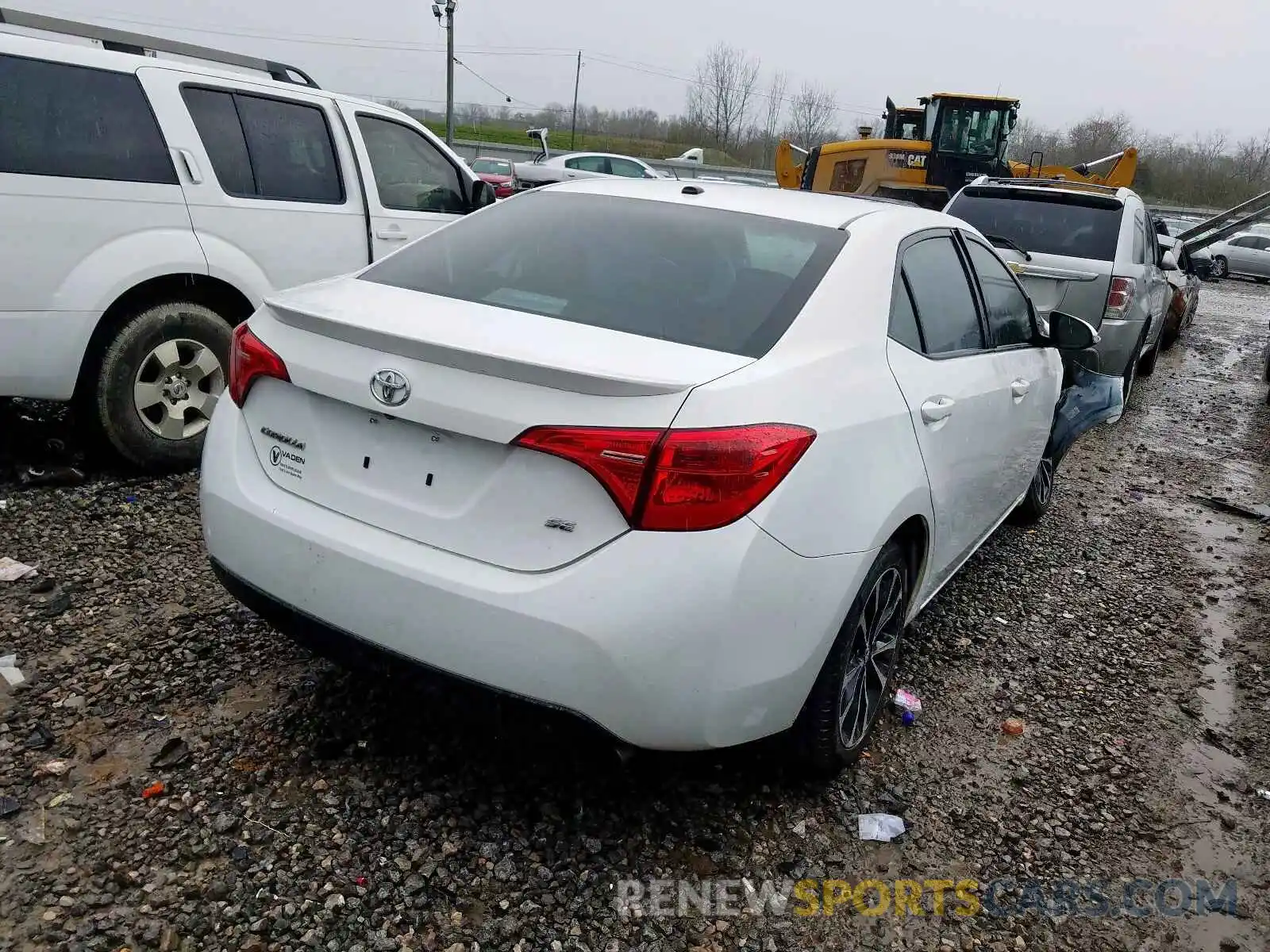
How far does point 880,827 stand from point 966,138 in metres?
16.6

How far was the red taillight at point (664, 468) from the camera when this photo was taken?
6.56 feet

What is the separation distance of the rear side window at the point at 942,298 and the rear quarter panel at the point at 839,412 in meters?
0.27

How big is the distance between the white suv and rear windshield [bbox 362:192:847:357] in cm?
197

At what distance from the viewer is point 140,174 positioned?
170 inches

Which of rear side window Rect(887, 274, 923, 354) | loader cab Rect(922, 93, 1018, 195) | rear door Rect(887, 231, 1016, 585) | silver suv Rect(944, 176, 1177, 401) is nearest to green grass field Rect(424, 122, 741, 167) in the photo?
loader cab Rect(922, 93, 1018, 195)

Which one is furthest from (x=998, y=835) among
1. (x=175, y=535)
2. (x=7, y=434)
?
(x=7, y=434)

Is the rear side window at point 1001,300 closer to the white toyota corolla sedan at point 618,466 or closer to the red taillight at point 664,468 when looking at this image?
the white toyota corolla sedan at point 618,466

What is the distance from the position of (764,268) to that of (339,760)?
73.2 inches

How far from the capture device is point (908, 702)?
11.1 feet

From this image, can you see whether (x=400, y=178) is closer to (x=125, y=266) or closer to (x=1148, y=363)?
(x=125, y=266)

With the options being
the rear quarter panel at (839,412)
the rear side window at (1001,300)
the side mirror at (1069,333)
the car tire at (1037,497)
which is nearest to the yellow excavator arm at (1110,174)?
the car tire at (1037,497)

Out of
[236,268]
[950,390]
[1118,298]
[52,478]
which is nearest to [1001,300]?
[950,390]

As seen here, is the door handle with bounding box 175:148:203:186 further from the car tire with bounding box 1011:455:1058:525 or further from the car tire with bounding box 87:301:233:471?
the car tire with bounding box 1011:455:1058:525

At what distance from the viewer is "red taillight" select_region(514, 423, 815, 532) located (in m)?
2.00
